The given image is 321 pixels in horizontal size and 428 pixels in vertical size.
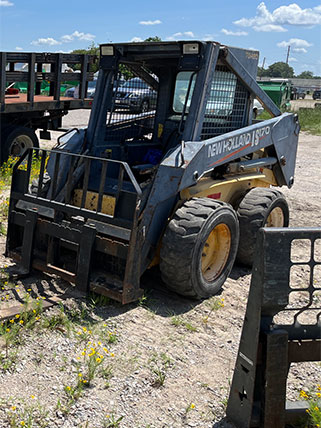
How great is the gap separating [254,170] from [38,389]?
3797 millimetres

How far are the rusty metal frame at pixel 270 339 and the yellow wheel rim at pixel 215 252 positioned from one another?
2.25 m

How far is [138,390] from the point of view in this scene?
357 cm

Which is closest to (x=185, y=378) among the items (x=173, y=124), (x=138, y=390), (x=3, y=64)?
(x=138, y=390)

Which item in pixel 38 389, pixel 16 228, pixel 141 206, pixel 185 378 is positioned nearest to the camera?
pixel 38 389

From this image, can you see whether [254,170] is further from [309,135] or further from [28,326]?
[309,135]

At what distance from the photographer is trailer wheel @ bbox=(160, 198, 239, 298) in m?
4.72

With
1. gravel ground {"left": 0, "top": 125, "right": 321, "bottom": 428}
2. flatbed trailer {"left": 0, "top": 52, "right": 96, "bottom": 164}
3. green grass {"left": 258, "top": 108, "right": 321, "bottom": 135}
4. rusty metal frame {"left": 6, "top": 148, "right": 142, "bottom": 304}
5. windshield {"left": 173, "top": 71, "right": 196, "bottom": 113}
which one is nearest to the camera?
gravel ground {"left": 0, "top": 125, "right": 321, "bottom": 428}

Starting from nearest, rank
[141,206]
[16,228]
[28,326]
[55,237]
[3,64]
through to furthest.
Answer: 1. [28,326]
2. [141,206]
3. [55,237]
4. [16,228]
5. [3,64]

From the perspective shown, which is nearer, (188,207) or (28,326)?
(28,326)

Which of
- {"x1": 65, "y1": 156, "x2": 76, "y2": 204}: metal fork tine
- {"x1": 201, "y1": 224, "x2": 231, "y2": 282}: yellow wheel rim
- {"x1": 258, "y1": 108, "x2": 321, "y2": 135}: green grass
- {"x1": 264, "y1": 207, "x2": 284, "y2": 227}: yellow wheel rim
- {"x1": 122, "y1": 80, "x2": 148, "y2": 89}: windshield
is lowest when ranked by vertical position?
{"x1": 201, "y1": 224, "x2": 231, "y2": 282}: yellow wheel rim

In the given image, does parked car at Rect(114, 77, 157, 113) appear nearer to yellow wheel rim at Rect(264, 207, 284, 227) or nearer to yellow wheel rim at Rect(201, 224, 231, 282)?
yellow wheel rim at Rect(201, 224, 231, 282)

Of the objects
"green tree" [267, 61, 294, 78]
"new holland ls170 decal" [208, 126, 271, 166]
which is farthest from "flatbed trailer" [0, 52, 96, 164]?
"green tree" [267, 61, 294, 78]

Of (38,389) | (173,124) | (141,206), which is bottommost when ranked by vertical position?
(38,389)

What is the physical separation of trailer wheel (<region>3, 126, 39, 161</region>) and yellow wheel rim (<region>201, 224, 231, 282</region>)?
5393 millimetres
